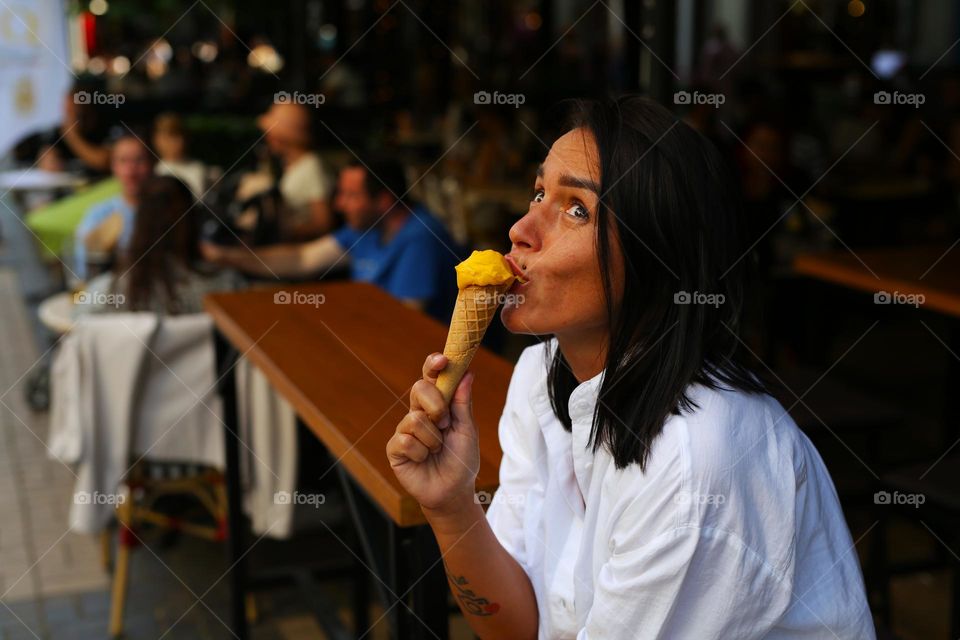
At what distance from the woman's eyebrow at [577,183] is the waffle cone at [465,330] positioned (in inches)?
6.3

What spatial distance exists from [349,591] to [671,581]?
2.75m

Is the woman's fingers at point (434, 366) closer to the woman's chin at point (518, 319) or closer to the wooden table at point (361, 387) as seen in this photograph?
the woman's chin at point (518, 319)

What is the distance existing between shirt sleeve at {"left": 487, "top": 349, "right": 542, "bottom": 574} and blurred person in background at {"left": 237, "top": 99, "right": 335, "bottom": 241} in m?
3.94

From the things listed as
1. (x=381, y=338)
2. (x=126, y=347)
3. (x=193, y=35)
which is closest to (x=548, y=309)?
(x=381, y=338)

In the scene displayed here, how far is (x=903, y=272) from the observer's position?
3.93 metres

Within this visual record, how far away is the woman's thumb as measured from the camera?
1.48 meters

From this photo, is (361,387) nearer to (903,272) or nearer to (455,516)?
(455,516)

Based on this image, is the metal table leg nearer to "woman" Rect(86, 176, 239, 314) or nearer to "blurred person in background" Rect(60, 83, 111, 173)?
"woman" Rect(86, 176, 239, 314)

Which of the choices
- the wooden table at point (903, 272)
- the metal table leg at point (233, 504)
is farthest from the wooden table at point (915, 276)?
the metal table leg at point (233, 504)

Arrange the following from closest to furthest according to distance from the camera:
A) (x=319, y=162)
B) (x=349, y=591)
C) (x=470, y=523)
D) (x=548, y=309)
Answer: (x=548, y=309)
(x=470, y=523)
(x=349, y=591)
(x=319, y=162)

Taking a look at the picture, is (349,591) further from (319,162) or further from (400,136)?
(400,136)

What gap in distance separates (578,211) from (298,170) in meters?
4.78

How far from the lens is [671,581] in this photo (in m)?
1.29

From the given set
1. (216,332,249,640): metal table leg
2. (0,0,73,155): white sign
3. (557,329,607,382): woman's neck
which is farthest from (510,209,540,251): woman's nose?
(0,0,73,155): white sign
